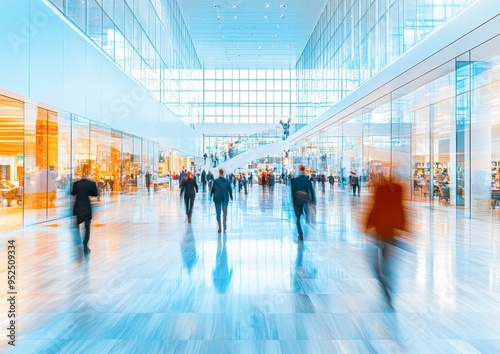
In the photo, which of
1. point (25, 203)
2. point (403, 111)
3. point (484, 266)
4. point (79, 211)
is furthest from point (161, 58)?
point (484, 266)

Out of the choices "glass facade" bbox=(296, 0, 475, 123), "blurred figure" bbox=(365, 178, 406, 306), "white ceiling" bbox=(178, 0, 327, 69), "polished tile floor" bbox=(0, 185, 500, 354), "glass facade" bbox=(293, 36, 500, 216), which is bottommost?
"polished tile floor" bbox=(0, 185, 500, 354)

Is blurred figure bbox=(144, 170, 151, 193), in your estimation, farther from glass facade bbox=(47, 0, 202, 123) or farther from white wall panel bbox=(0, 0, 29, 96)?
white wall panel bbox=(0, 0, 29, 96)

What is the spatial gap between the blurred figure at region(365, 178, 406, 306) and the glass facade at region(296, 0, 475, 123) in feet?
35.2

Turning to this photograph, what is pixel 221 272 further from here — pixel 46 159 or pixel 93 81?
pixel 93 81

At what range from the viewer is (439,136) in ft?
83.4

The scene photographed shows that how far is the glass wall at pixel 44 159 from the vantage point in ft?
41.4

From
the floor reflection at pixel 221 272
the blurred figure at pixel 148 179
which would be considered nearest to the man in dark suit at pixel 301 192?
the floor reflection at pixel 221 272

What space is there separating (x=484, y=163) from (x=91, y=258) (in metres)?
15.5

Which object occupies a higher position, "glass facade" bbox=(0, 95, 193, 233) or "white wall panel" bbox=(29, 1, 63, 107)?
"white wall panel" bbox=(29, 1, 63, 107)

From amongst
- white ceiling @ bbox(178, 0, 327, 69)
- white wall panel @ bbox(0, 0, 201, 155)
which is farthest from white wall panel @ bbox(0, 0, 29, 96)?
white ceiling @ bbox(178, 0, 327, 69)

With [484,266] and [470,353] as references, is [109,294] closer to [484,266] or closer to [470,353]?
[470,353]

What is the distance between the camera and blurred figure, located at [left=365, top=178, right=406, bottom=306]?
625cm

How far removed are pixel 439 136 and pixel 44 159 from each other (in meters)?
20.3

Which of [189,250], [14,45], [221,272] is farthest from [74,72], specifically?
[221,272]
